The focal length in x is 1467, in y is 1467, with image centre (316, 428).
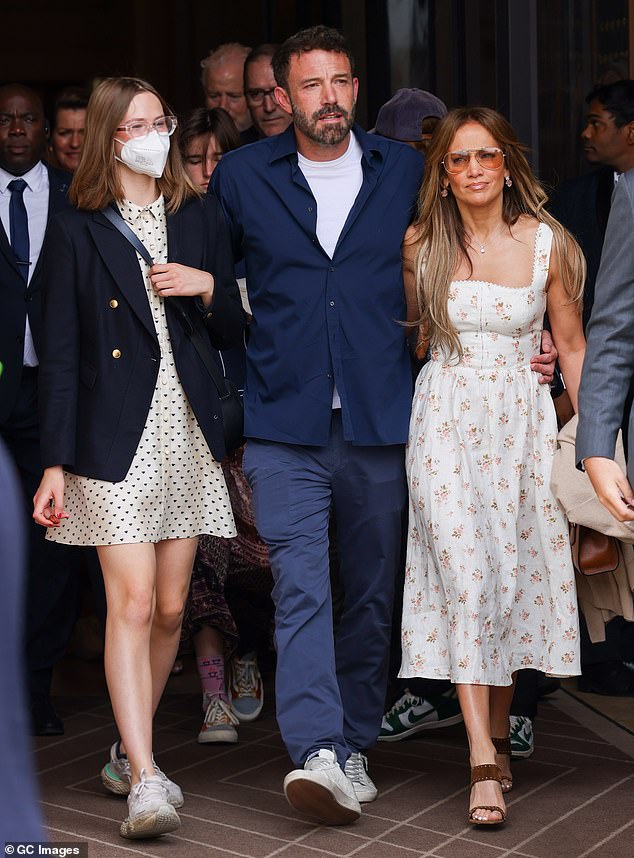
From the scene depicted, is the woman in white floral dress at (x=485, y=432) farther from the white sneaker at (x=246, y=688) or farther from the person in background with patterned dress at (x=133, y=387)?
the white sneaker at (x=246, y=688)

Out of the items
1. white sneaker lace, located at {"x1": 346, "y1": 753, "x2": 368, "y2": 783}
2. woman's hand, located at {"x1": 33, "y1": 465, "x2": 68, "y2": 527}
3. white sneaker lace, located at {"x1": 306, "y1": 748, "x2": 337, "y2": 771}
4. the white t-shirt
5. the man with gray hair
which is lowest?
white sneaker lace, located at {"x1": 346, "y1": 753, "x2": 368, "y2": 783}

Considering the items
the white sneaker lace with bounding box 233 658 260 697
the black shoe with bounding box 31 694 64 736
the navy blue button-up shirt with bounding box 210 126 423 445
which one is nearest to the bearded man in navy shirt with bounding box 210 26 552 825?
the navy blue button-up shirt with bounding box 210 126 423 445

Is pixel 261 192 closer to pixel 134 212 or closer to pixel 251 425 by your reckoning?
pixel 134 212

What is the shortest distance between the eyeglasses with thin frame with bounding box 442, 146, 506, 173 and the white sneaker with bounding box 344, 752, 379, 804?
1.72 meters

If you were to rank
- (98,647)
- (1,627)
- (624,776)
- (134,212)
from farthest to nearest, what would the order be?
(98,647) < (624,776) < (134,212) < (1,627)

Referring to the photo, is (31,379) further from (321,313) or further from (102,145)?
(321,313)

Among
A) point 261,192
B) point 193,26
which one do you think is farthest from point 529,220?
point 193,26

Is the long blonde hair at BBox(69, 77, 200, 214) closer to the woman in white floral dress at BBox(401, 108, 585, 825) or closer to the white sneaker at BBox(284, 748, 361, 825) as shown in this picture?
the woman in white floral dress at BBox(401, 108, 585, 825)

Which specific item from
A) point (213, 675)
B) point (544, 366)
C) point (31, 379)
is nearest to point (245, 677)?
point (213, 675)

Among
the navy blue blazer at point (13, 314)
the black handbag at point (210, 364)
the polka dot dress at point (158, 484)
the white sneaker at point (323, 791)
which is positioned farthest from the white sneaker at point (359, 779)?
the navy blue blazer at point (13, 314)

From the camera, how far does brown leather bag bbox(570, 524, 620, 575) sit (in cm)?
399

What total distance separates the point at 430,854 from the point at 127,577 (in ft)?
3.59

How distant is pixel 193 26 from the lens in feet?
44.5

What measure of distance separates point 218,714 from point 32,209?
1.87m
